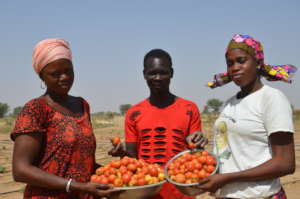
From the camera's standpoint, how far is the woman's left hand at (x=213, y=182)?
2361 millimetres

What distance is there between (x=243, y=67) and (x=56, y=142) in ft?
4.93

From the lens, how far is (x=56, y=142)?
240 centimetres

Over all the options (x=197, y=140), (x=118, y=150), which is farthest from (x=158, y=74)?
(x=118, y=150)

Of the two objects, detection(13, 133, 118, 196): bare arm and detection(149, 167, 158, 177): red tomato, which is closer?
detection(13, 133, 118, 196): bare arm

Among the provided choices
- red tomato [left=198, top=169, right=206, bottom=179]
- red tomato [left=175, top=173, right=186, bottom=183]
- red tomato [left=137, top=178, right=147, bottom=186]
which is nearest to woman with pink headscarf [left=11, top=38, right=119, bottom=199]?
red tomato [left=137, top=178, right=147, bottom=186]

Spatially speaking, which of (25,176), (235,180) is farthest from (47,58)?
(235,180)

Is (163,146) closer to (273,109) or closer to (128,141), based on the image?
(128,141)

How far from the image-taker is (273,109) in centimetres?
228

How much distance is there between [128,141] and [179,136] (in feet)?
1.63

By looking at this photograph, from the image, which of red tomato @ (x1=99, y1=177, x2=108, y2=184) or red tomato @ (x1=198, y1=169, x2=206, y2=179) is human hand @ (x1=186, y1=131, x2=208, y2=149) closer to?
red tomato @ (x1=198, y1=169, x2=206, y2=179)

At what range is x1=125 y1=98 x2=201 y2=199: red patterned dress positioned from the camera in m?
3.02

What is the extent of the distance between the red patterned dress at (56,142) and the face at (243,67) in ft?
4.10

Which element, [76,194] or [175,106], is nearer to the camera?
[76,194]

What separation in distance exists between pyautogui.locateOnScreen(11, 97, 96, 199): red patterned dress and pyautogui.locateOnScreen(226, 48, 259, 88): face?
1.25 m
